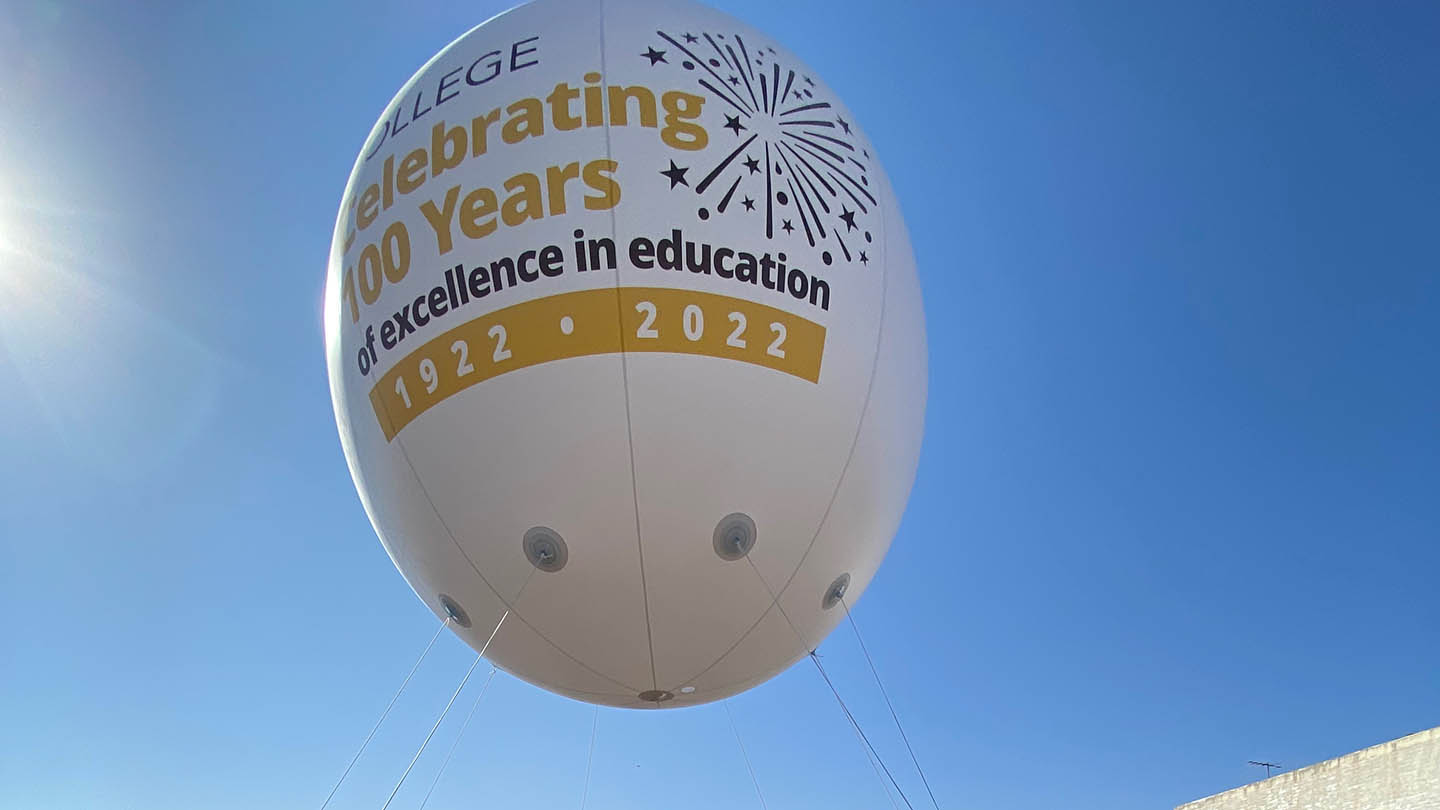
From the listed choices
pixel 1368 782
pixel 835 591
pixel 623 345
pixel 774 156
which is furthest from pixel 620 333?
pixel 1368 782

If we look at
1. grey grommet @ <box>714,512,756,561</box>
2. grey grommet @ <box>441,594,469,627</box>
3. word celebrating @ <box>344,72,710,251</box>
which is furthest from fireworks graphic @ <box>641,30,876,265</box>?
grey grommet @ <box>441,594,469,627</box>

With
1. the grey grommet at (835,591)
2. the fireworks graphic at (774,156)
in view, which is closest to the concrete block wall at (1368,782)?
the grey grommet at (835,591)

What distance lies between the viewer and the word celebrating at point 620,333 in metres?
5.31

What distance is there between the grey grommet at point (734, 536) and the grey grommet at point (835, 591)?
1039mm

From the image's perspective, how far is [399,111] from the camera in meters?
6.67

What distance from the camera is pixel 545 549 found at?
560 centimetres

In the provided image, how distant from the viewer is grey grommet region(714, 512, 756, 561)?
561 cm

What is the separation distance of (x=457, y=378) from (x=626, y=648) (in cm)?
205

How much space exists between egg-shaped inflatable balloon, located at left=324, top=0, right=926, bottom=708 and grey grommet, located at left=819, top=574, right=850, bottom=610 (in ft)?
0.07

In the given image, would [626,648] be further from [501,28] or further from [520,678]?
[501,28]

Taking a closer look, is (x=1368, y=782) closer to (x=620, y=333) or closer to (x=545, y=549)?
(x=545, y=549)

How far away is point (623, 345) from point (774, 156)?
1572 mm

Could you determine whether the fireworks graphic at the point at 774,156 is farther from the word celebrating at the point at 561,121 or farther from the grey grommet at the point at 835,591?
the grey grommet at the point at 835,591

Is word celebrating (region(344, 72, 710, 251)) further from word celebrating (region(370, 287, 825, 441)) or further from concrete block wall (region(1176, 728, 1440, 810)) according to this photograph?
concrete block wall (region(1176, 728, 1440, 810))
